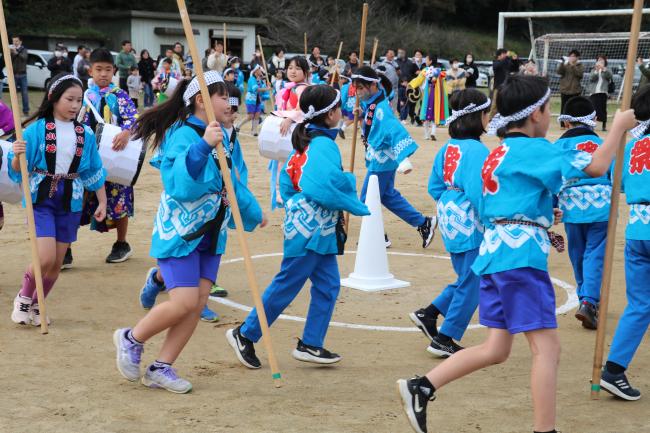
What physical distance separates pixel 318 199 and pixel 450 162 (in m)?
1.01

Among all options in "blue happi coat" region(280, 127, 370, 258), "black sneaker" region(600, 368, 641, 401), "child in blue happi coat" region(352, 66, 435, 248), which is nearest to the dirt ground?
"black sneaker" region(600, 368, 641, 401)

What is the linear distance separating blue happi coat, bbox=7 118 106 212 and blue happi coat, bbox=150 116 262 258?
144 cm

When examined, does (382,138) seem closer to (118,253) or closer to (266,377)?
(118,253)

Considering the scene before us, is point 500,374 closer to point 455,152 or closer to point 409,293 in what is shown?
point 455,152

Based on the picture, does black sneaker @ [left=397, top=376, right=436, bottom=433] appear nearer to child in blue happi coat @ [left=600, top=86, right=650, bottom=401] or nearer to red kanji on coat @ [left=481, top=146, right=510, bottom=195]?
red kanji on coat @ [left=481, top=146, right=510, bottom=195]

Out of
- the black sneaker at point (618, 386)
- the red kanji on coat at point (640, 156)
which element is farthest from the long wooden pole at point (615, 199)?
the red kanji on coat at point (640, 156)

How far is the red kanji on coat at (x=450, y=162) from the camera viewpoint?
5.65 m

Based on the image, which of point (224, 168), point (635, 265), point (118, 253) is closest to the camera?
point (224, 168)

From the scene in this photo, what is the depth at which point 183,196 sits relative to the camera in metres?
4.71

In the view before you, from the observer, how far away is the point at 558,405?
4.75 metres

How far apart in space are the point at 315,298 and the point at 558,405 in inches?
59.7

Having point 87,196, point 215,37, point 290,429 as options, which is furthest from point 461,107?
point 215,37

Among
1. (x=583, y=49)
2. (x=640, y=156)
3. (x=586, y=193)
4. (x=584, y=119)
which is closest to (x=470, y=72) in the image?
(x=583, y=49)

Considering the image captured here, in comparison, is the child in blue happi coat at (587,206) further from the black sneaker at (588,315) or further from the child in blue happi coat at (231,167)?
the child in blue happi coat at (231,167)
